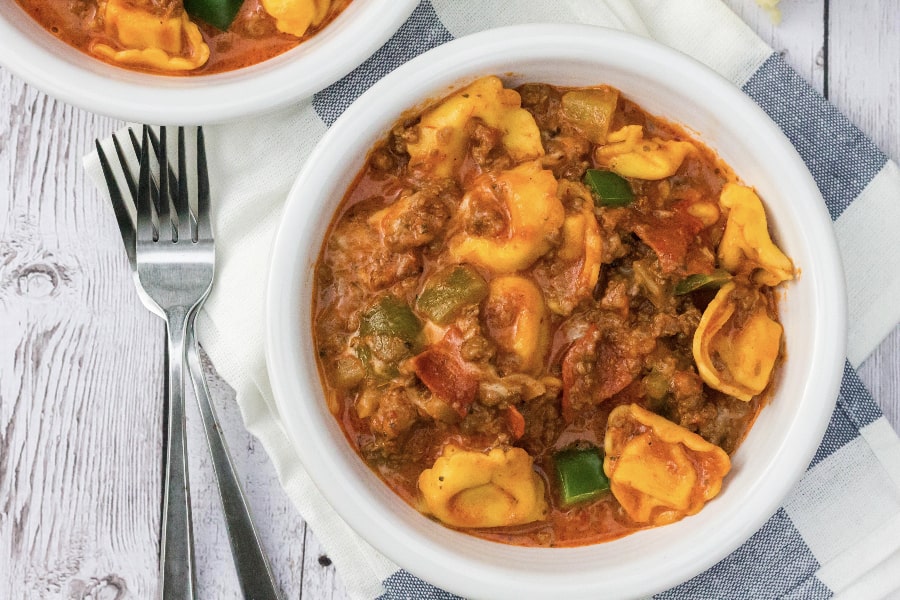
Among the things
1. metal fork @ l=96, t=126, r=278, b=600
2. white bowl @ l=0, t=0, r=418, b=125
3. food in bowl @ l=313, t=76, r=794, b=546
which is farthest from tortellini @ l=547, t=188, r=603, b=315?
metal fork @ l=96, t=126, r=278, b=600

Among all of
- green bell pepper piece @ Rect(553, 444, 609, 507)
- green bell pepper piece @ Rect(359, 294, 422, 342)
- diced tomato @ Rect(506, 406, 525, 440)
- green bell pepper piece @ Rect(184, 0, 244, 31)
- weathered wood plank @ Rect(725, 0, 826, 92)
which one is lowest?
green bell pepper piece @ Rect(553, 444, 609, 507)

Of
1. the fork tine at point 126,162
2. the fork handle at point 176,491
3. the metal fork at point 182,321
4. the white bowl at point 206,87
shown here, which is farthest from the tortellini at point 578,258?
the fork tine at point 126,162

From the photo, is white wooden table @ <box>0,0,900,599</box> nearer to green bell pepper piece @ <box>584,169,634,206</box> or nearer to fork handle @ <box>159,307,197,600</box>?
fork handle @ <box>159,307,197,600</box>

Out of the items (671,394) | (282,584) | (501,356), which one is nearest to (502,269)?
(501,356)

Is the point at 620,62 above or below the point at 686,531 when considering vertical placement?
above

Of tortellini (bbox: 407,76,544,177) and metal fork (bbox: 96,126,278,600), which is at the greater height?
tortellini (bbox: 407,76,544,177)

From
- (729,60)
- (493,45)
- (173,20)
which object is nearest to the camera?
(493,45)

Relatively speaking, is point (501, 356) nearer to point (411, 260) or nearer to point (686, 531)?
point (411, 260)

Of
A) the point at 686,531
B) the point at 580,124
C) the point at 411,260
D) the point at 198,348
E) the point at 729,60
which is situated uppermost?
the point at 729,60
